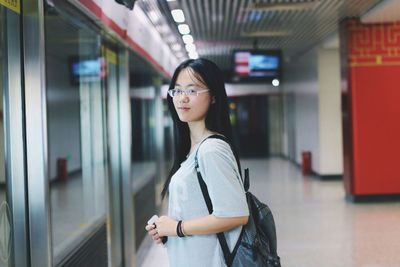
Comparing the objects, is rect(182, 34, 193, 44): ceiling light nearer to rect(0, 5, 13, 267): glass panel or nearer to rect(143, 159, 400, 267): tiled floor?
rect(143, 159, 400, 267): tiled floor

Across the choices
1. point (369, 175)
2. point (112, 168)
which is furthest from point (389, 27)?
point (112, 168)

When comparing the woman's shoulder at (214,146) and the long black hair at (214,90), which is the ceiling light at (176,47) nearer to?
the long black hair at (214,90)

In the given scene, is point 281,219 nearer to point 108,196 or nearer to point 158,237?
point 108,196

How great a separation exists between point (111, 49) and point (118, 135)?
0.86 metres

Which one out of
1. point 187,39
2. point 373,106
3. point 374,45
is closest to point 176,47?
point 187,39

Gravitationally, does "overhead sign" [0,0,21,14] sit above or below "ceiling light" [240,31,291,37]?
below

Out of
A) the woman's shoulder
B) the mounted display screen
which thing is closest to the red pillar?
the mounted display screen

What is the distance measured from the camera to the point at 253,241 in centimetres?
152

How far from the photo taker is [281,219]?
705cm

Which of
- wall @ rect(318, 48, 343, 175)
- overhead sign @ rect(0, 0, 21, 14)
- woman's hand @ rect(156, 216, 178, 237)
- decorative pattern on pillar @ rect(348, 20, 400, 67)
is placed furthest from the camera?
wall @ rect(318, 48, 343, 175)

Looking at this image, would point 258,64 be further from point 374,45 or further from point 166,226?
point 166,226

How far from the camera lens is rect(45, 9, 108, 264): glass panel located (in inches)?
189

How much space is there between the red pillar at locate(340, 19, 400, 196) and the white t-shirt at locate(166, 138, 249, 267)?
281 inches

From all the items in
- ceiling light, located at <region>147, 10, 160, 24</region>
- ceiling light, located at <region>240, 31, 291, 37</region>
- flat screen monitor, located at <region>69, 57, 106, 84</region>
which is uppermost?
ceiling light, located at <region>240, 31, 291, 37</region>
